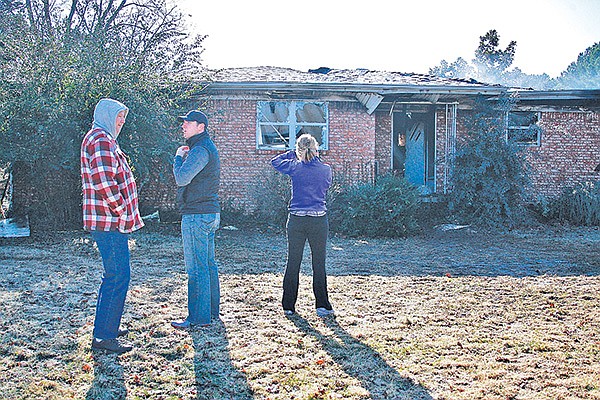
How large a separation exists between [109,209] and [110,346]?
42.6 inches

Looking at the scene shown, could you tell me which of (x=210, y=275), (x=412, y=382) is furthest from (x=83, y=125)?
(x=412, y=382)

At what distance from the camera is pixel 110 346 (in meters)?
4.29

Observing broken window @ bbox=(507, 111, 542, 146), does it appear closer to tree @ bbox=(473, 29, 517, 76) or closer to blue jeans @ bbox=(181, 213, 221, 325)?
blue jeans @ bbox=(181, 213, 221, 325)

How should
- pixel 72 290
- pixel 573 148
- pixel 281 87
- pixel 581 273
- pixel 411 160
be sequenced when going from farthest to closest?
1. pixel 411 160
2. pixel 573 148
3. pixel 281 87
4. pixel 581 273
5. pixel 72 290

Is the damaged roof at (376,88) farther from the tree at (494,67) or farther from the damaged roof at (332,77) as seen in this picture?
the tree at (494,67)

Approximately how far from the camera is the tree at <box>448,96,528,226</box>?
44.4 feet

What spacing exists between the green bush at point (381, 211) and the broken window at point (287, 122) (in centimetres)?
274

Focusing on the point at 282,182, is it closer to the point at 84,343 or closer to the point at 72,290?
the point at 72,290

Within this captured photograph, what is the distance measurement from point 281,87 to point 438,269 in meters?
7.10

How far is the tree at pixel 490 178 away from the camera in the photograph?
13.5m

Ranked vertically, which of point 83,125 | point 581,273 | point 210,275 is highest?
point 83,125

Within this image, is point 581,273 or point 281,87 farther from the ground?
point 281,87

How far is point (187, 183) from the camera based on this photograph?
4723 millimetres

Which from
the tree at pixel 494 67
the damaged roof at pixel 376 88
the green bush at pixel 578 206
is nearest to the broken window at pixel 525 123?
the damaged roof at pixel 376 88
